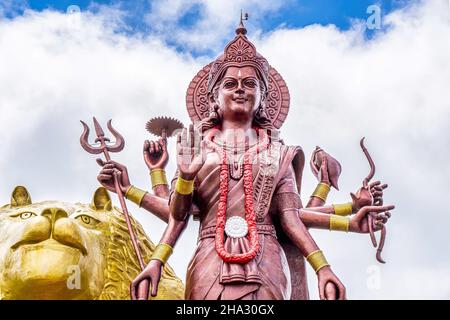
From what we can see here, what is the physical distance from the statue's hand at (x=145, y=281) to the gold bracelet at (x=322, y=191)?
1676 millimetres

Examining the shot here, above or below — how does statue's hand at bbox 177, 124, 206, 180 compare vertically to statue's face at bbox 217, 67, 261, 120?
below

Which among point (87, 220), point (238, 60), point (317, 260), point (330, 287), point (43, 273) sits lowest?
point (330, 287)

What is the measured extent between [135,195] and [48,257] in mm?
1092

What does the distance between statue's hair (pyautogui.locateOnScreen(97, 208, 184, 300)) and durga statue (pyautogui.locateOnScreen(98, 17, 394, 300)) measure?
0.26 meters

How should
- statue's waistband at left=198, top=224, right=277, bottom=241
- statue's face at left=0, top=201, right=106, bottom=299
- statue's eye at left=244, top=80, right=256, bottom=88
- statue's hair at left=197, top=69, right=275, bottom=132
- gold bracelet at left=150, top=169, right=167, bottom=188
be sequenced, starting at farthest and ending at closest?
gold bracelet at left=150, top=169, right=167, bottom=188
statue's hair at left=197, top=69, right=275, bottom=132
statue's eye at left=244, top=80, right=256, bottom=88
statue's waistband at left=198, top=224, right=277, bottom=241
statue's face at left=0, top=201, right=106, bottom=299

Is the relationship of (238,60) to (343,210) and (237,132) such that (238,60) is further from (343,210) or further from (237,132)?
(343,210)

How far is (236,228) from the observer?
23.6 feet

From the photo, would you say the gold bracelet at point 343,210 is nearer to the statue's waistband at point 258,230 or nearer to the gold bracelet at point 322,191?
the gold bracelet at point 322,191

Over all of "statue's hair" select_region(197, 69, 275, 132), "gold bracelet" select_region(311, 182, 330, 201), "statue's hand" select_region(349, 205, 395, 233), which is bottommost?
"statue's hand" select_region(349, 205, 395, 233)

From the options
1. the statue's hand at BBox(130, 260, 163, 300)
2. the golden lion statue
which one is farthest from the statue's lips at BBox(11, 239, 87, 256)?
the statue's hand at BBox(130, 260, 163, 300)

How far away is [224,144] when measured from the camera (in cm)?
771

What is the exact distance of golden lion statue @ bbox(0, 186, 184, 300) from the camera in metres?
7.03

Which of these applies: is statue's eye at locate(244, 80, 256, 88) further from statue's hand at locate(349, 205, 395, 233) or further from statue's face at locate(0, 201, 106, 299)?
statue's face at locate(0, 201, 106, 299)

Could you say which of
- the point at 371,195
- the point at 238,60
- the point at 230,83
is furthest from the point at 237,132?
the point at 371,195
